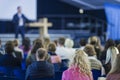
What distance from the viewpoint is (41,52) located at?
6.34 m

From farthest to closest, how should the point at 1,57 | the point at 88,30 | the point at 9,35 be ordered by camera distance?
the point at 88,30, the point at 9,35, the point at 1,57

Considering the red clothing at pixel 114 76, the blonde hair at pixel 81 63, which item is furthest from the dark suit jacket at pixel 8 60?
the red clothing at pixel 114 76

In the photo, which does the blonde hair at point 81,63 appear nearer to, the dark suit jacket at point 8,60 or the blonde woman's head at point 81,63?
the blonde woman's head at point 81,63

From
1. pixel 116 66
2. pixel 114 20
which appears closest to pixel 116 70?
pixel 116 66

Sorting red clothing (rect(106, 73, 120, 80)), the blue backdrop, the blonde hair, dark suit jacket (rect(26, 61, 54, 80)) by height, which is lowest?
dark suit jacket (rect(26, 61, 54, 80))

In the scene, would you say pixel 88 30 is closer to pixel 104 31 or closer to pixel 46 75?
pixel 104 31

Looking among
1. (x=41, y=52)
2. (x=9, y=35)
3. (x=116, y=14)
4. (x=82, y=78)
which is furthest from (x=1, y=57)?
(x=9, y=35)

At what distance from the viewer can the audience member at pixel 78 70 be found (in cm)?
518

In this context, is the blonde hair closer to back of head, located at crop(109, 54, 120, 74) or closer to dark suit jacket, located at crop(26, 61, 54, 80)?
back of head, located at crop(109, 54, 120, 74)

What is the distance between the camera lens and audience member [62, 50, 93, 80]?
5.18 m

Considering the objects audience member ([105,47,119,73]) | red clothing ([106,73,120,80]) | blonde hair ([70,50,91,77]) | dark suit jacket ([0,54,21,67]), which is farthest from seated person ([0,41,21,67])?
red clothing ([106,73,120,80])

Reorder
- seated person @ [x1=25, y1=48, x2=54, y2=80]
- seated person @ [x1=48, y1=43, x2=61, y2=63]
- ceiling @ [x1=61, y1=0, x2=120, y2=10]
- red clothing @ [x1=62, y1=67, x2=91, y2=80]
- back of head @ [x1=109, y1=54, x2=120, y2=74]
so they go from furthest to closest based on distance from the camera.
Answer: ceiling @ [x1=61, y1=0, x2=120, y2=10], seated person @ [x1=48, y1=43, x2=61, y2=63], seated person @ [x1=25, y1=48, x2=54, y2=80], red clothing @ [x1=62, y1=67, x2=91, y2=80], back of head @ [x1=109, y1=54, x2=120, y2=74]

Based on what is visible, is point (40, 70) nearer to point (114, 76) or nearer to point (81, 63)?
point (81, 63)

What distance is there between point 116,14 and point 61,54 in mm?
6652
